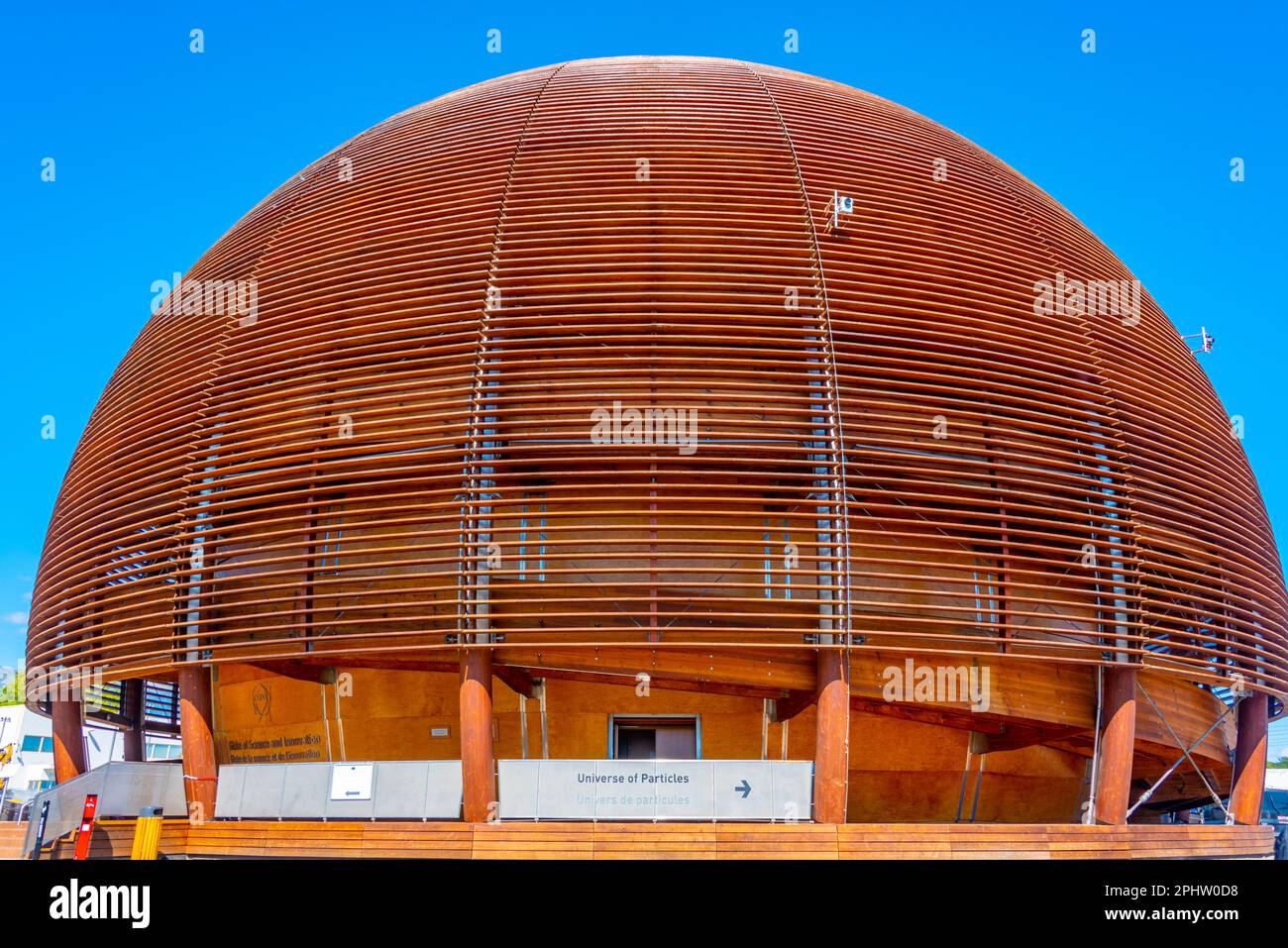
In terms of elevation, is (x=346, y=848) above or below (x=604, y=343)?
below

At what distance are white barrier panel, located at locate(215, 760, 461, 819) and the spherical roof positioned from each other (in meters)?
1.63

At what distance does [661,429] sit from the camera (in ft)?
52.4

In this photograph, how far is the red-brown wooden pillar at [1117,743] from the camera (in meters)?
16.4

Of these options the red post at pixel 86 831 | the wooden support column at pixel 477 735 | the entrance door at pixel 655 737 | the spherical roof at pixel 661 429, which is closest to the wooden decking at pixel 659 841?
the wooden support column at pixel 477 735

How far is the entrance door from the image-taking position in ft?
58.3

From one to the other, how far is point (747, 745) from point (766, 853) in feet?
11.0

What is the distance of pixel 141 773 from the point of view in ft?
57.8

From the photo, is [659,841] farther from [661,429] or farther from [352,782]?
[661,429]

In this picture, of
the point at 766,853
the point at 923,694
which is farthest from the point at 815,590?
the point at 766,853

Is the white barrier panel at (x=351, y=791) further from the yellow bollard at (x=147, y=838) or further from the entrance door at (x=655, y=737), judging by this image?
the entrance door at (x=655, y=737)

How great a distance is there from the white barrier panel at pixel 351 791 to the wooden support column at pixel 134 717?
1124 cm

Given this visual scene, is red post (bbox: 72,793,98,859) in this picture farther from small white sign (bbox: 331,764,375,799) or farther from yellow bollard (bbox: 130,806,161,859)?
small white sign (bbox: 331,764,375,799)

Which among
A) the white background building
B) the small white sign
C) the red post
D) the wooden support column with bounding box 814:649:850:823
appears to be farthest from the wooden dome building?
the white background building
